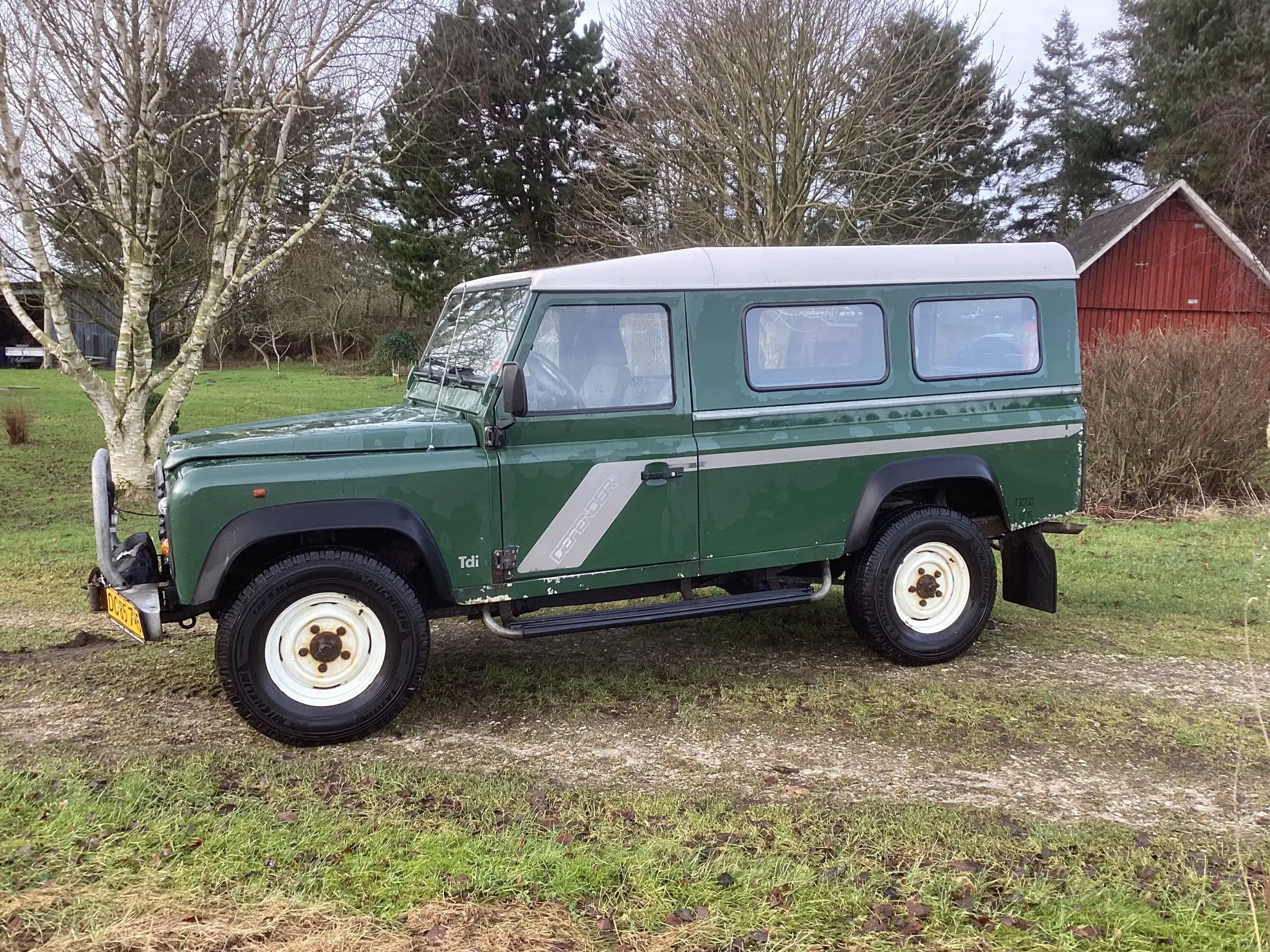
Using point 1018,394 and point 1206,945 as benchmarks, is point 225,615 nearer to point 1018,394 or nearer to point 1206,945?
point 1206,945

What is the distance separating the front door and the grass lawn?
92cm

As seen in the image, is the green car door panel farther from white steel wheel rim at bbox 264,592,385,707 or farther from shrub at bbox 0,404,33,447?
shrub at bbox 0,404,33,447

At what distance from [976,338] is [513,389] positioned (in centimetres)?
292

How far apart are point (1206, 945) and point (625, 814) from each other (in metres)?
2.03

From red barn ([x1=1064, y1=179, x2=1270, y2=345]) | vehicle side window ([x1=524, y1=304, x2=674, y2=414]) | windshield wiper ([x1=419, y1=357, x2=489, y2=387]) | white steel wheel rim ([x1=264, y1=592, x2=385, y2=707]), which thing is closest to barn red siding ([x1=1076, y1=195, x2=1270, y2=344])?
red barn ([x1=1064, y1=179, x2=1270, y2=345])

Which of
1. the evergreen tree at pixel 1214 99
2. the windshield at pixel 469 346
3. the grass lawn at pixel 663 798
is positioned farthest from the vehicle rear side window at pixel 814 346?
the evergreen tree at pixel 1214 99

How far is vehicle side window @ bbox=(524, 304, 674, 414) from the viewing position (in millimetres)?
4832

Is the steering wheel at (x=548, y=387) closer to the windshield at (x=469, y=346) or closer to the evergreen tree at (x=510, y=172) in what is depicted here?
the windshield at (x=469, y=346)

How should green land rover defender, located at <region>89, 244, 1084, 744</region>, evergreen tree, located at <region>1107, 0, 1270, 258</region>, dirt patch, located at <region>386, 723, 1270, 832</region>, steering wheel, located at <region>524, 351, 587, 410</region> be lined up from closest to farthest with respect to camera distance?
dirt patch, located at <region>386, 723, 1270, 832</region>
green land rover defender, located at <region>89, 244, 1084, 744</region>
steering wheel, located at <region>524, 351, 587, 410</region>
evergreen tree, located at <region>1107, 0, 1270, 258</region>

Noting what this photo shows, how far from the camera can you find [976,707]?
16.6 ft

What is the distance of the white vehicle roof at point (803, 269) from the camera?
16.3ft

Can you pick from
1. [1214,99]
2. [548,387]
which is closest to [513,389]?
[548,387]

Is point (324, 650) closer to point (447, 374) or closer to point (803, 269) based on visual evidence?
point (447, 374)

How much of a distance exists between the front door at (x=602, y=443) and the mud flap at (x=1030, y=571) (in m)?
2.43
